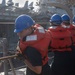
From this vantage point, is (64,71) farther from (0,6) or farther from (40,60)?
(0,6)

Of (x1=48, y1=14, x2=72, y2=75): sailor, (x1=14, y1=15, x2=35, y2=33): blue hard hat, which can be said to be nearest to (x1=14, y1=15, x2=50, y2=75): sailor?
(x1=14, y1=15, x2=35, y2=33): blue hard hat

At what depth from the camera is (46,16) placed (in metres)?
37.0

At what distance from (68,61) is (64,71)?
180 millimetres

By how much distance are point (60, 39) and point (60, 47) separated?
128 millimetres

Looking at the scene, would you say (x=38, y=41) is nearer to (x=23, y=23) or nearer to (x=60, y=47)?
(x=23, y=23)

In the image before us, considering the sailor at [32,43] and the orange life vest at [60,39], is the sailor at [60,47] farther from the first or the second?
the sailor at [32,43]

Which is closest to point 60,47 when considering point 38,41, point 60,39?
point 60,39

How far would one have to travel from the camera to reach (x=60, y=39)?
13.1 ft

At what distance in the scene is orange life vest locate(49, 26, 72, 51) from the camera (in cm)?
395

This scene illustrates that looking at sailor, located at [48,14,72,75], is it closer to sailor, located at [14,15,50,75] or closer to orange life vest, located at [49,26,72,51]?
orange life vest, located at [49,26,72,51]

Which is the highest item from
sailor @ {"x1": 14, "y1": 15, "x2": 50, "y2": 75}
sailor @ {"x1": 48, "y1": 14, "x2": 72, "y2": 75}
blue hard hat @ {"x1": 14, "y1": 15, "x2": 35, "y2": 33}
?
blue hard hat @ {"x1": 14, "y1": 15, "x2": 35, "y2": 33}

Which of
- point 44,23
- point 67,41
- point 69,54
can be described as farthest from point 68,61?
point 44,23

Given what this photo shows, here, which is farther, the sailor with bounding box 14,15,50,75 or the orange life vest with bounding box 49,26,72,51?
the orange life vest with bounding box 49,26,72,51

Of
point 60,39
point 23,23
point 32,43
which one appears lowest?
point 60,39
